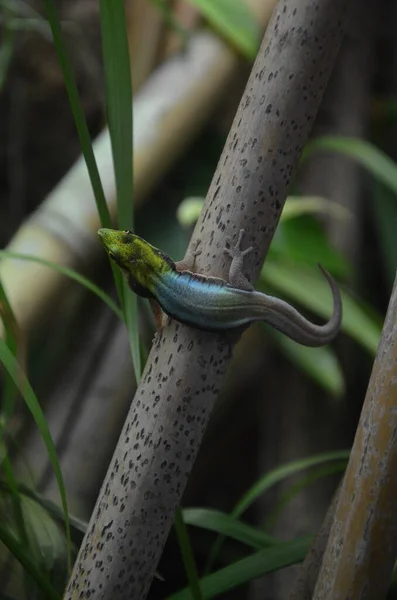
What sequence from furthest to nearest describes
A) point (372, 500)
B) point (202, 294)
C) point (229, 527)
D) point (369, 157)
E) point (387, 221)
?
1. point (387, 221)
2. point (369, 157)
3. point (229, 527)
4. point (202, 294)
5. point (372, 500)

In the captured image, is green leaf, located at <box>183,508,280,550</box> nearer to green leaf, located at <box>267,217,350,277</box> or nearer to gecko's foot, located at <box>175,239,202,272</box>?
gecko's foot, located at <box>175,239,202,272</box>

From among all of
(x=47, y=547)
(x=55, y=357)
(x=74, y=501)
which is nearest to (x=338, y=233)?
(x=55, y=357)

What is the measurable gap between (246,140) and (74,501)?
0.84m

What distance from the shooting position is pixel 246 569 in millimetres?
665

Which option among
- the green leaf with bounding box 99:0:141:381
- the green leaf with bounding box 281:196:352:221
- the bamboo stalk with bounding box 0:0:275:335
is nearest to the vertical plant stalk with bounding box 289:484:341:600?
the green leaf with bounding box 99:0:141:381

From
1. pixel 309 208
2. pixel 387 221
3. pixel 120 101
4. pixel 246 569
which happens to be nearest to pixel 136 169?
pixel 309 208

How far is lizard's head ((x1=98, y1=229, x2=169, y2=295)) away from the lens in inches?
27.5

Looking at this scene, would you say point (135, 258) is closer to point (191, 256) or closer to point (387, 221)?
point (191, 256)

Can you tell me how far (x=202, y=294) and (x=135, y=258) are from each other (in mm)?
123

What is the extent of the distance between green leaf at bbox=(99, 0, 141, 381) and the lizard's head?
68 mm

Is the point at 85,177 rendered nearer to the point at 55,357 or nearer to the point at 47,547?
the point at 55,357

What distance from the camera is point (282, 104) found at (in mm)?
555

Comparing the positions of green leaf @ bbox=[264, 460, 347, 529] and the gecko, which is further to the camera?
green leaf @ bbox=[264, 460, 347, 529]

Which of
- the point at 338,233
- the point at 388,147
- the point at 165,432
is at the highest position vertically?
the point at 388,147
